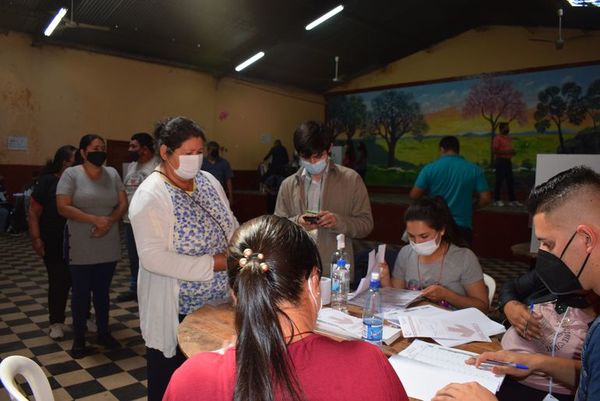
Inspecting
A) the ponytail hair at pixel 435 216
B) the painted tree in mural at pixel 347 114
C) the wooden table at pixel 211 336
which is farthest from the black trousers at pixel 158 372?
the painted tree in mural at pixel 347 114

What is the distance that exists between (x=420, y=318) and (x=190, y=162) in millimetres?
1223

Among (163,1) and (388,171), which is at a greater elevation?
(163,1)

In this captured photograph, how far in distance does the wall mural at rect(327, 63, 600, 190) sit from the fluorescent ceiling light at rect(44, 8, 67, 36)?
272 inches

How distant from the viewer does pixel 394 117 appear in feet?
41.2

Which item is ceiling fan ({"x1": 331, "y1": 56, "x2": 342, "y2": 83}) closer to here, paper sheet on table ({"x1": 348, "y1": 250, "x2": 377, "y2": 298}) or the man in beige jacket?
the man in beige jacket

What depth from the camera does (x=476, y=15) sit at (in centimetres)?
1065

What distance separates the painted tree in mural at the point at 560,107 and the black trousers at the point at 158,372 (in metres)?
10.4

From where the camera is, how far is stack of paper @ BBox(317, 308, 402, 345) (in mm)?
1694

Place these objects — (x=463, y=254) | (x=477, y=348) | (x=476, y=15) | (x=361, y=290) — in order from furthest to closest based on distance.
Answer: (x=476, y=15) → (x=463, y=254) → (x=361, y=290) → (x=477, y=348)

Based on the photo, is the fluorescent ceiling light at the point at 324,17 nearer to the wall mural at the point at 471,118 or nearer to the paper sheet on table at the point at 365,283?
the wall mural at the point at 471,118

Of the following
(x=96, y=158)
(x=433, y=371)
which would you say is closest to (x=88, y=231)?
(x=96, y=158)

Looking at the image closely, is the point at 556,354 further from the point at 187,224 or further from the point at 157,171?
the point at 157,171

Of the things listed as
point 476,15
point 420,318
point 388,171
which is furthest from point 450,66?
point 420,318

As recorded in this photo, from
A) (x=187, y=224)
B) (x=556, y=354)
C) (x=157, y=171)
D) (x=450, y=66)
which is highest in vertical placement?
(x=450, y=66)
